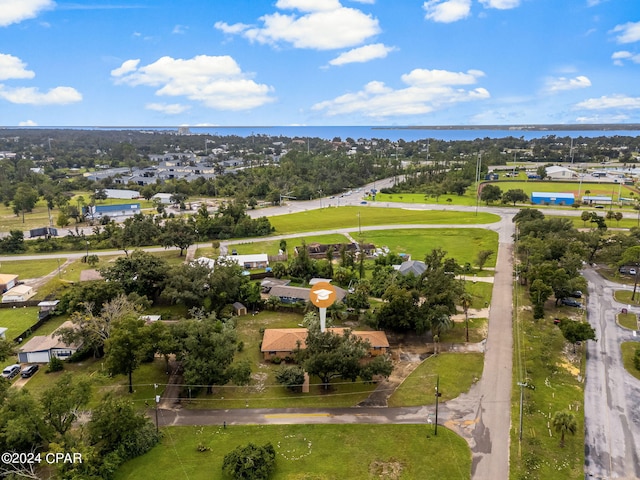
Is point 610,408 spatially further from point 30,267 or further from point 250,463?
point 30,267

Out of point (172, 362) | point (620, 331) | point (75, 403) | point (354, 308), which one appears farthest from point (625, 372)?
point (75, 403)

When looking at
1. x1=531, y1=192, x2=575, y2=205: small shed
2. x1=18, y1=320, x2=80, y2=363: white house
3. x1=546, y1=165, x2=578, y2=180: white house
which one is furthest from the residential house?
x1=546, y1=165, x2=578, y2=180: white house

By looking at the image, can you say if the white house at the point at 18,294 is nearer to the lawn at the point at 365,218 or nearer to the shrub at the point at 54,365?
the shrub at the point at 54,365

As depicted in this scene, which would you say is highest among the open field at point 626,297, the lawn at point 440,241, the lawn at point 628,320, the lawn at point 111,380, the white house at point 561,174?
the white house at point 561,174

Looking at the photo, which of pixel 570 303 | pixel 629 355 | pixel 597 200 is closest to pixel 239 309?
pixel 570 303

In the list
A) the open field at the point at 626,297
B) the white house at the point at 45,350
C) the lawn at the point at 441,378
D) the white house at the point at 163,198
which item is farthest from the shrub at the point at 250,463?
the white house at the point at 163,198

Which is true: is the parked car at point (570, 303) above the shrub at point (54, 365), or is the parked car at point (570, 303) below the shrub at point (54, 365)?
above
